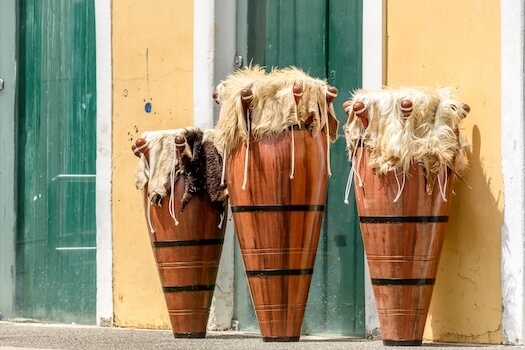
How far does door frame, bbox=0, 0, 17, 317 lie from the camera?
342 inches

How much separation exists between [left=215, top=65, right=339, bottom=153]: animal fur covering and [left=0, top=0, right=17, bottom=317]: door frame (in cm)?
261

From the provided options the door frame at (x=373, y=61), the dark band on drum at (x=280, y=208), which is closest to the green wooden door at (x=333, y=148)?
the door frame at (x=373, y=61)

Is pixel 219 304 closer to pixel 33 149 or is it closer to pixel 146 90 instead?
pixel 146 90

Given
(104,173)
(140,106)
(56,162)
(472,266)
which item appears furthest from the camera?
(56,162)

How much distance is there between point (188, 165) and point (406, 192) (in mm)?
1242

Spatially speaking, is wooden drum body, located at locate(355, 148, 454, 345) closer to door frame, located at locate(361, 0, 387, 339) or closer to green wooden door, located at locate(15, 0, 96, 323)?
door frame, located at locate(361, 0, 387, 339)

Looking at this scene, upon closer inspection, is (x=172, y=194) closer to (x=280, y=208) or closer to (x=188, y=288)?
(x=188, y=288)

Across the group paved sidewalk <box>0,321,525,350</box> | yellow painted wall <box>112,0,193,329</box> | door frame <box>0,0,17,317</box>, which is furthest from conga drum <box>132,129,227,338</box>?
door frame <box>0,0,17,317</box>

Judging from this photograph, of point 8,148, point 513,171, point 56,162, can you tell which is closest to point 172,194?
point 513,171

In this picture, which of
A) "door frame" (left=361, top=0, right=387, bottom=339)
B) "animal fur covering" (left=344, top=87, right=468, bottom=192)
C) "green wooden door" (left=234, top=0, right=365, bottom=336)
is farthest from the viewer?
"green wooden door" (left=234, top=0, right=365, bottom=336)

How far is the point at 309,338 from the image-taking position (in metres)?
6.89

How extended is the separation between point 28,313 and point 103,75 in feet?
5.45

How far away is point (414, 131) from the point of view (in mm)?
6121

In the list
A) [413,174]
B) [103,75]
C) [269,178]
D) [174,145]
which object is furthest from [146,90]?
[413,174]
